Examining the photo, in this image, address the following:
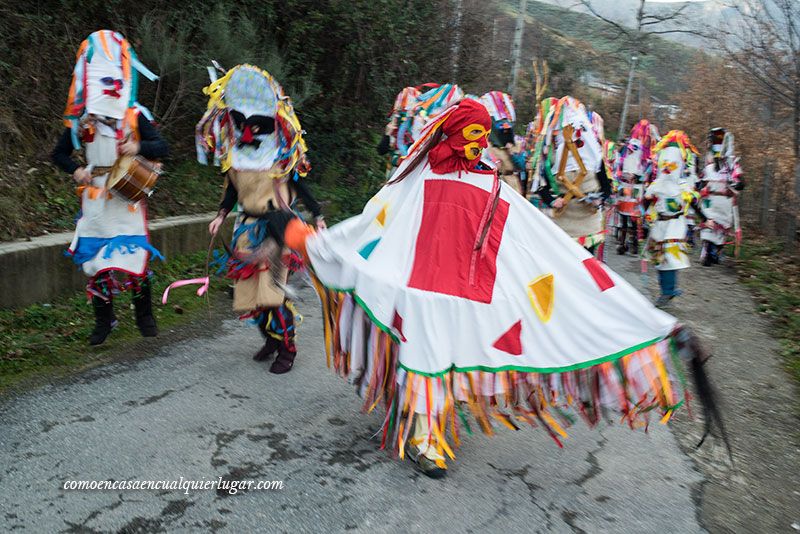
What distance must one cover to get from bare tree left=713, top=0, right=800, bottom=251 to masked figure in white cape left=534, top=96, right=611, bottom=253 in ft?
17.9

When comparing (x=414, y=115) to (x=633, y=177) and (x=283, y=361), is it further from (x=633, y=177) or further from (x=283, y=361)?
(x=283, y=361)

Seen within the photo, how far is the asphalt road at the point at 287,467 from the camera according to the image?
3.00 m

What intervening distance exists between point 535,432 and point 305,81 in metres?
7.60

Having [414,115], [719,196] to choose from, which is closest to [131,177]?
[414,115]

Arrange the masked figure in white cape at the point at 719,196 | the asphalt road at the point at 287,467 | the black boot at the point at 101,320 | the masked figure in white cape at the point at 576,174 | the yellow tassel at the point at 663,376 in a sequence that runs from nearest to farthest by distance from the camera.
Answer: the asphalt road at the point at 287,467 → the yellow tassel at the point at 663,376 → the black boot at the point at 101,320 → the masked figure in white cape at the point at 576,174 → the masked figure in white cape at the point at 719,196

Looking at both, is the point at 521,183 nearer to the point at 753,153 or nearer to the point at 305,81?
the point at 305,81

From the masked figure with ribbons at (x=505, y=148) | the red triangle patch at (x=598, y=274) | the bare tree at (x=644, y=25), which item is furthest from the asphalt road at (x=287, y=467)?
the bare tree at (x=644, y=25)

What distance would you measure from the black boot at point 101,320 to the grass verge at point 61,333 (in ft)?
0.21

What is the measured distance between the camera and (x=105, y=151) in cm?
453

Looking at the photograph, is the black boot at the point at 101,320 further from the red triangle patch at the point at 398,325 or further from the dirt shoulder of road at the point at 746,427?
the dirt shoulder of road at the point at 746,427

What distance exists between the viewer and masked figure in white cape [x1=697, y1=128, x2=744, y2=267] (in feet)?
33.0

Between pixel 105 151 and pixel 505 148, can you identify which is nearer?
pixel 105 151

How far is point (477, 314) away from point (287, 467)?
1.25 meters

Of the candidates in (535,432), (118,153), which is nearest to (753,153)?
(535,432)
